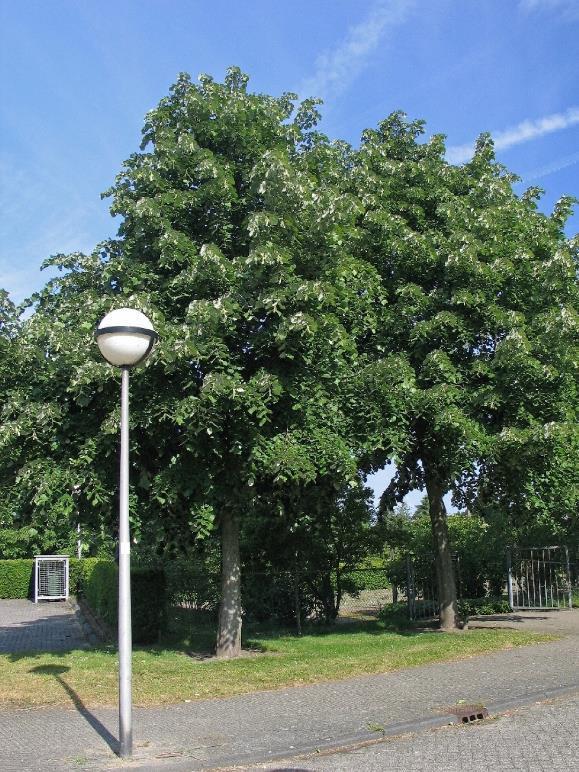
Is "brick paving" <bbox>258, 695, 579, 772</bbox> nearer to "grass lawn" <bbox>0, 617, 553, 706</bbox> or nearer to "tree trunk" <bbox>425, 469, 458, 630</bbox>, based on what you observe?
"grass lawn" <bbox>0, 617, 553, 706</bbox>

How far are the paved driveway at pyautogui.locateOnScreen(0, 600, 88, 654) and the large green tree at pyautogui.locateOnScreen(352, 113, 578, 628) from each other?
8050mm

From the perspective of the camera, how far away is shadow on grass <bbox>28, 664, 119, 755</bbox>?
6963 mm

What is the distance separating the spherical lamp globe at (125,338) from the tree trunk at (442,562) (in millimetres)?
9783

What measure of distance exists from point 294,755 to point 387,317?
355 inches

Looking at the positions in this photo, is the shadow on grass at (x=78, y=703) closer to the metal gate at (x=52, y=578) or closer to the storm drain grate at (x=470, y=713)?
the storm drain grate at (x=470, y=713)

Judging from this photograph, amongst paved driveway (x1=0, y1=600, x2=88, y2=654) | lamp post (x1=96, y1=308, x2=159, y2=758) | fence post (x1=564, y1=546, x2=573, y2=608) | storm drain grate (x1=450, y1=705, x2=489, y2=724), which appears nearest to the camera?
lamp post (x1=96, y1=308, x2=159, y2=758)

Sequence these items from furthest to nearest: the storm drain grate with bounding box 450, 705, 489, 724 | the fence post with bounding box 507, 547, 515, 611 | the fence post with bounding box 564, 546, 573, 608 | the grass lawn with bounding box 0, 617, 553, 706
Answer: the fence post with bounding box 564, 546, 573, 608 < the fence post with bounding box 507, 547, 515, 611 < the grass lawn with bounding box 0, 617, 553, 706 < the storm drain grate with bounding box 450, 705, 489, 724

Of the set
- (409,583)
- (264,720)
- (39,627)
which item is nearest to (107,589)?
(39,627)

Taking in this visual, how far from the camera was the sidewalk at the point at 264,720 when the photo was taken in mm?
6406

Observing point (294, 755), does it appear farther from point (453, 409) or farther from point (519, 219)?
point (519, 219)

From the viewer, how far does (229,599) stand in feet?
40.8

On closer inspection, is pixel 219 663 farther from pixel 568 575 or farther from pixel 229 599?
Result: pixel 568 575

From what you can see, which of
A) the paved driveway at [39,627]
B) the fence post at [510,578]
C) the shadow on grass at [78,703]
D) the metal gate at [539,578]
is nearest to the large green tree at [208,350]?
the shadow on grass at [78,703]

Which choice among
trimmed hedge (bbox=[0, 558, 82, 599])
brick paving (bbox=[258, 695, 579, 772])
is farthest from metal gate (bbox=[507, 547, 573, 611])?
trimmed hedge (bbox=[0, 558, 82, 599])
